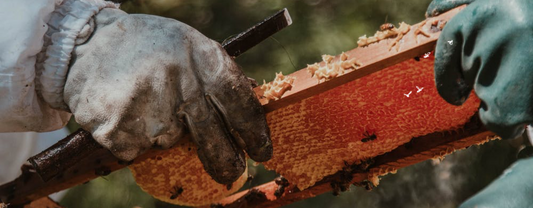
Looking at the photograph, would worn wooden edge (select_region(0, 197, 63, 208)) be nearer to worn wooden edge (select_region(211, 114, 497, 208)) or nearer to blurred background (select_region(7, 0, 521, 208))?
worn wooden edge (select_region(211, 114, 497, 208))

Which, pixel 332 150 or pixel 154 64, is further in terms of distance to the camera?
pixel 332 150

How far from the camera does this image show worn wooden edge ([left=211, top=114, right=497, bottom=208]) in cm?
185

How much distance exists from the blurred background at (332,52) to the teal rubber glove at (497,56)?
1830 millimetres

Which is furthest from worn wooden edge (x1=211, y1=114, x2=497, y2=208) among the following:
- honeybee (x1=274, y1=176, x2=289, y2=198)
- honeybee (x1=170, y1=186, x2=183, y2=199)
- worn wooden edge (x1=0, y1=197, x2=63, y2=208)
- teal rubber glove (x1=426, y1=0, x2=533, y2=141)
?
worn wooden edge (x1=0, y1=197, x2=63, y2=208)

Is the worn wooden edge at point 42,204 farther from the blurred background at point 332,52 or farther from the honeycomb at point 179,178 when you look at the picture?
the blurred background at point 332,52

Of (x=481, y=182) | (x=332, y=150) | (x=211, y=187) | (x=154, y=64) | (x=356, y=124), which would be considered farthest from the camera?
(x=481, y=182)

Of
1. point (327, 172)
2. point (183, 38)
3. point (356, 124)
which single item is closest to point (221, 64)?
point (183, 38)

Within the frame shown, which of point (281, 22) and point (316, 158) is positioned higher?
point (281, 22)

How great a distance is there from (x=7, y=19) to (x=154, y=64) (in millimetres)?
436

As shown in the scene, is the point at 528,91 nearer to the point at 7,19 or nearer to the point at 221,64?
the point at 221,64

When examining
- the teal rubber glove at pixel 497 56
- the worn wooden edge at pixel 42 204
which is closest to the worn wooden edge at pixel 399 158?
the teal rubber glove at pixel 497 56

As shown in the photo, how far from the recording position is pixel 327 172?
214 cm

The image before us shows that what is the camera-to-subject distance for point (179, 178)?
2240mm

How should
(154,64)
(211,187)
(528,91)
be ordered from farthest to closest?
(211,187) < (154,64) < (528,91)
